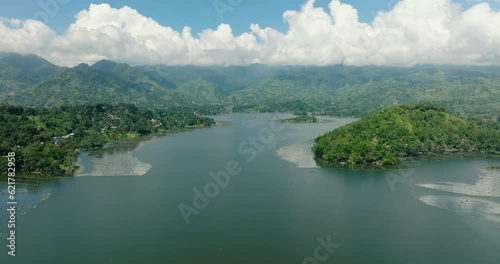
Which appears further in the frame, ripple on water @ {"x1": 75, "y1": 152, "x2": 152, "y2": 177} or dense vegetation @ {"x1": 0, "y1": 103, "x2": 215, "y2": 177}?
dense vegetation @ {"x1": 0, "y1": 103, "x2": 215, "y2": 177}

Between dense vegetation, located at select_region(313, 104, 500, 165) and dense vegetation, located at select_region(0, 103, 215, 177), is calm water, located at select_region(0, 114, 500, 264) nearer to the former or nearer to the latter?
dense vegetation, located at select_region(313, 104, 500, 165)

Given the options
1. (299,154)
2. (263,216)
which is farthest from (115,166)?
(299,154)

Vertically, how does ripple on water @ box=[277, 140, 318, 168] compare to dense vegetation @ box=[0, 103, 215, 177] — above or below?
below

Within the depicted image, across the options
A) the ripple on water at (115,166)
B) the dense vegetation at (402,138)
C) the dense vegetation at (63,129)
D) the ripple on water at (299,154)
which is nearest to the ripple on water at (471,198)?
the dense vegetation at (402,138)

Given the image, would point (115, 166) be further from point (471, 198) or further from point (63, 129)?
point (471, 198)

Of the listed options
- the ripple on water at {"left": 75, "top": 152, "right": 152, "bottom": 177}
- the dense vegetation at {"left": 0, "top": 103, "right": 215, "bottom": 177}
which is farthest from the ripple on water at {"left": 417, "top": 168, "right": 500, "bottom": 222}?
the dense vegetation at {"left": 0, "top": 103, "right": 215, "bottom": 177}

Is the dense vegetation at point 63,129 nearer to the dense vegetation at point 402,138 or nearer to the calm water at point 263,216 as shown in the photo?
the calm water at point 263,216

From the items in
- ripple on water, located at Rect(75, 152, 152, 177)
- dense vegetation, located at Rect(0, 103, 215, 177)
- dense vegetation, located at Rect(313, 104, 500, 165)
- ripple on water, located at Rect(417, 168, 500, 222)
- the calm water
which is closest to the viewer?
the calm water
